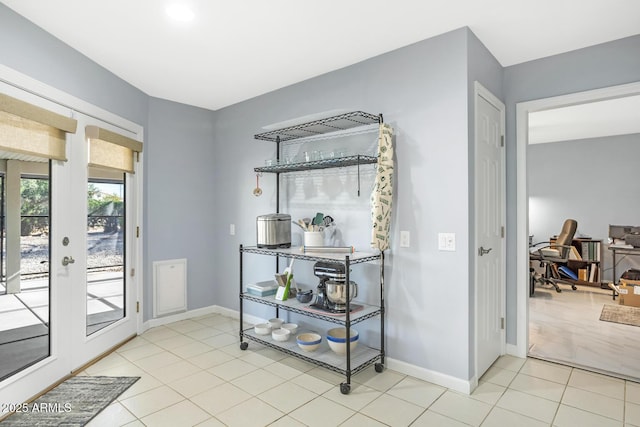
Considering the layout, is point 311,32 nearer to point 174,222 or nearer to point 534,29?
point 534,29

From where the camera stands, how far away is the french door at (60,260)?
2.26m

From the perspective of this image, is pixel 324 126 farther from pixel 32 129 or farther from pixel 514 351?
pixel 514 351

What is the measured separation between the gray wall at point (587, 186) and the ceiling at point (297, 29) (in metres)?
4.22

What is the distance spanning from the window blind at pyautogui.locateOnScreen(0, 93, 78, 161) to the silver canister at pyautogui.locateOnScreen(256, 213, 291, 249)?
5.03 feet

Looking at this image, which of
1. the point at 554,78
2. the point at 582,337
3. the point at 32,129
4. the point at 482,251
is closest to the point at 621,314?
the point at 582,337

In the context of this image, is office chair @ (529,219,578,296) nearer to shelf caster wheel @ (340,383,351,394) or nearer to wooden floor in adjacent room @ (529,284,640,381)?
wooden floor in adjacent room @ (529,284,640,381)

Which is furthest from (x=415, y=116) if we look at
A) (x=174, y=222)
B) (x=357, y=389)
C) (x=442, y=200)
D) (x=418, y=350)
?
(x=174, y=222)

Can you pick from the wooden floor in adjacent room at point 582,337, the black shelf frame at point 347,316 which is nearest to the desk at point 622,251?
the wooden floor in adjacent room at point 582,337

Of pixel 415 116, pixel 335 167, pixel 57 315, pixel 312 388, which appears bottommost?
pixel 312 388

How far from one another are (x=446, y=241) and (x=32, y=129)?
2.80m

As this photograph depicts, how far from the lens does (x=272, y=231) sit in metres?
3.13

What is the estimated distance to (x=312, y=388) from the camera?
8.21ft

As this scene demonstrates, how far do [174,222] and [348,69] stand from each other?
2.47 m

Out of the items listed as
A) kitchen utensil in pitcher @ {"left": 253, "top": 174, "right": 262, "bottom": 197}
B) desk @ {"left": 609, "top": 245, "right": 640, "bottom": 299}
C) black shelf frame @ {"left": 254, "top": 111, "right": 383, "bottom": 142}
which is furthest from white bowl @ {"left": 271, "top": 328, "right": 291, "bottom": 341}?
desk @ {"left": 609, "top": 245, "right": 640, "bottom": 299}
